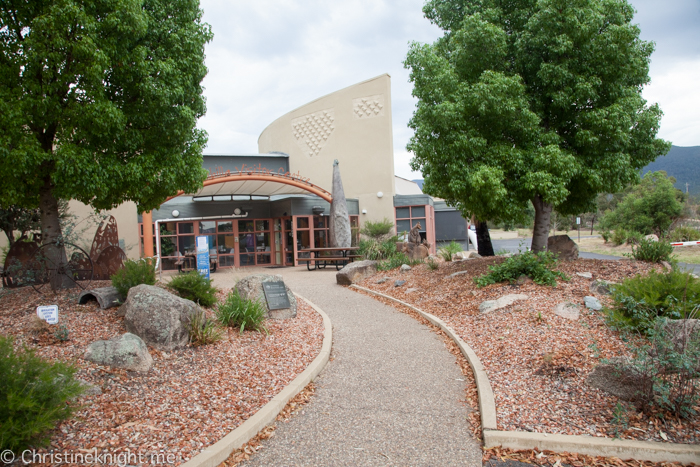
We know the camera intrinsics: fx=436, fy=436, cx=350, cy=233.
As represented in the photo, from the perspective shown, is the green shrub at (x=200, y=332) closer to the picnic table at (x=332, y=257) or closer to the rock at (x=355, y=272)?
the rock at (x=355, y=272)

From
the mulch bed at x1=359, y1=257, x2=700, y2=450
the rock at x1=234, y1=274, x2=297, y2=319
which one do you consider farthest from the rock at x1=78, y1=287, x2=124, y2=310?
the mulch bed at x1=359, y1=257, x2=700, y2=450

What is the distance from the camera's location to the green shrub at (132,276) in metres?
6.49

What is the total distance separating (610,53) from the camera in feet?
27.5

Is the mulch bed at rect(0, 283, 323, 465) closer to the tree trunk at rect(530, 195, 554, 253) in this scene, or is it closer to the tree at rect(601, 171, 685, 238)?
the tree trunk at rect(530, 195, 554, 253)

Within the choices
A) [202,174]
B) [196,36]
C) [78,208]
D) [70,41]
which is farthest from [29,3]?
[78,208]

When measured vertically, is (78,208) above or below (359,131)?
below

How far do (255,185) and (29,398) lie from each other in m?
16.0

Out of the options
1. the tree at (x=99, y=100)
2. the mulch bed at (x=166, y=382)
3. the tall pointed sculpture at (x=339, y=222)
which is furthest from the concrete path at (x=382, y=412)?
the tall pointed sculpture at (x=339, y=222)

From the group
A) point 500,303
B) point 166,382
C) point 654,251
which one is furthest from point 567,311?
point 166,382

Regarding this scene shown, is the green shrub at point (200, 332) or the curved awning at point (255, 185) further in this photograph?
the curved awning at point (255, 185)

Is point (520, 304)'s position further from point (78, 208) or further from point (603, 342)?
point (78, 208)

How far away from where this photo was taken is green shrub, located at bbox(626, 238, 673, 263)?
9.04 m

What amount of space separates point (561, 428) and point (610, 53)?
7809 mm

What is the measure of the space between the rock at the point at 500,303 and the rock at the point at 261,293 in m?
3.25
